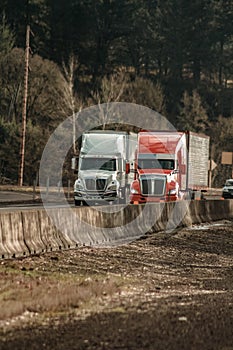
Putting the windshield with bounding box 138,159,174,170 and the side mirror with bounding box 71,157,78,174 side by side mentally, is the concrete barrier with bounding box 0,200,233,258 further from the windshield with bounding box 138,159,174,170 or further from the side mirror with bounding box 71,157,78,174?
the side mirror with bounding box 71,157,78,174

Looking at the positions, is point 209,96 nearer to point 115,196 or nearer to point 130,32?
point 130,32

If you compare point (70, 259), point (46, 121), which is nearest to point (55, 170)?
point (46, 121)

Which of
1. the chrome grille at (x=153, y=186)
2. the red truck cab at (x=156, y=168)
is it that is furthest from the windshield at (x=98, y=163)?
the chrome grille at (x=153, y=186)

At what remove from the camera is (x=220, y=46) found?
429 feet

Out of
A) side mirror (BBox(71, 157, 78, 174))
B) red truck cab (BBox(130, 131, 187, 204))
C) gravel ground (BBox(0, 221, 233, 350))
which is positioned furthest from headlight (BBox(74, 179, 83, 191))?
gravel ground (BBox(0, 221, 233, 350))

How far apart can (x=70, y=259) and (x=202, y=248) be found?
19.5 ft

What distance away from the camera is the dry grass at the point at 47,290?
12.0m

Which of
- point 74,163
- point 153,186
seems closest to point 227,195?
point 74,163

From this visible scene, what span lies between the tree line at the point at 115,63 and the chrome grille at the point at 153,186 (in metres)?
33.0

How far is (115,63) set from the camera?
107562 mm

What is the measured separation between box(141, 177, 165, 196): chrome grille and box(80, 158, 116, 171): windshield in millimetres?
3401

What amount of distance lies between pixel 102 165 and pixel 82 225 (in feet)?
69.2

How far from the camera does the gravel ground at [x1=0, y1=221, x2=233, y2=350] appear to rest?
33.6ft

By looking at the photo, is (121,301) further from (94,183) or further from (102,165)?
(94,183)
